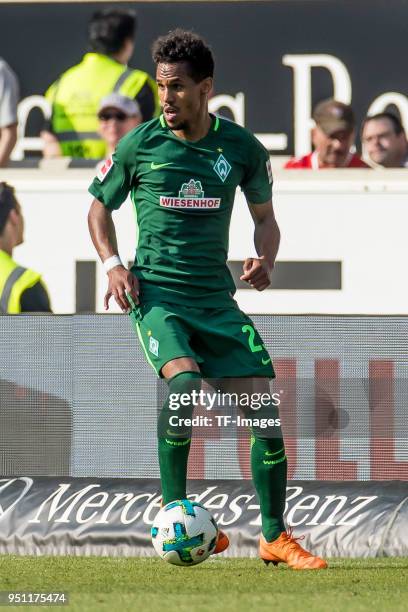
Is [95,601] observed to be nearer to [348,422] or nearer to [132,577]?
[132,577]

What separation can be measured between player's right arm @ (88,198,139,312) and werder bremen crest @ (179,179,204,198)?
0.37 metres

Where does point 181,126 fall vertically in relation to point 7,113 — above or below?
above

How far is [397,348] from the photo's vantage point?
7.26 meters

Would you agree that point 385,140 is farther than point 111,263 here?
Yes

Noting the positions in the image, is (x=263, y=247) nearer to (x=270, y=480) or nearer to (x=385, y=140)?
(x=270, y=480)

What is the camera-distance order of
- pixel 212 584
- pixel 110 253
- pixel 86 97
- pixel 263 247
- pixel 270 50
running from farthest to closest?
1. pixel 270 50
2. pixel 86 97
3. pixel 263 247
4. pixel 110 253
5. pixel 212 584

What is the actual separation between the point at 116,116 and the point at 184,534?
5.11 m

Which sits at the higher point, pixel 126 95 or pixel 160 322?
pixel 126 95

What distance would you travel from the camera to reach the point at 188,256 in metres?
6.23

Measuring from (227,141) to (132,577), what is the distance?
186 centimetres

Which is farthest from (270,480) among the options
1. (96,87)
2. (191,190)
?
(96,87)

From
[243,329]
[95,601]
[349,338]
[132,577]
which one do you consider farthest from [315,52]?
[95,601]

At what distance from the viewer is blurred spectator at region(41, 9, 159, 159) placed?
1084 cm

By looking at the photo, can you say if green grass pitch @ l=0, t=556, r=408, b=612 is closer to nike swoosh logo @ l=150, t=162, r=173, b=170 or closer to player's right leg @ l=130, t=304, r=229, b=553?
player's right leg @ l=130, t=304, r=229, b=553
